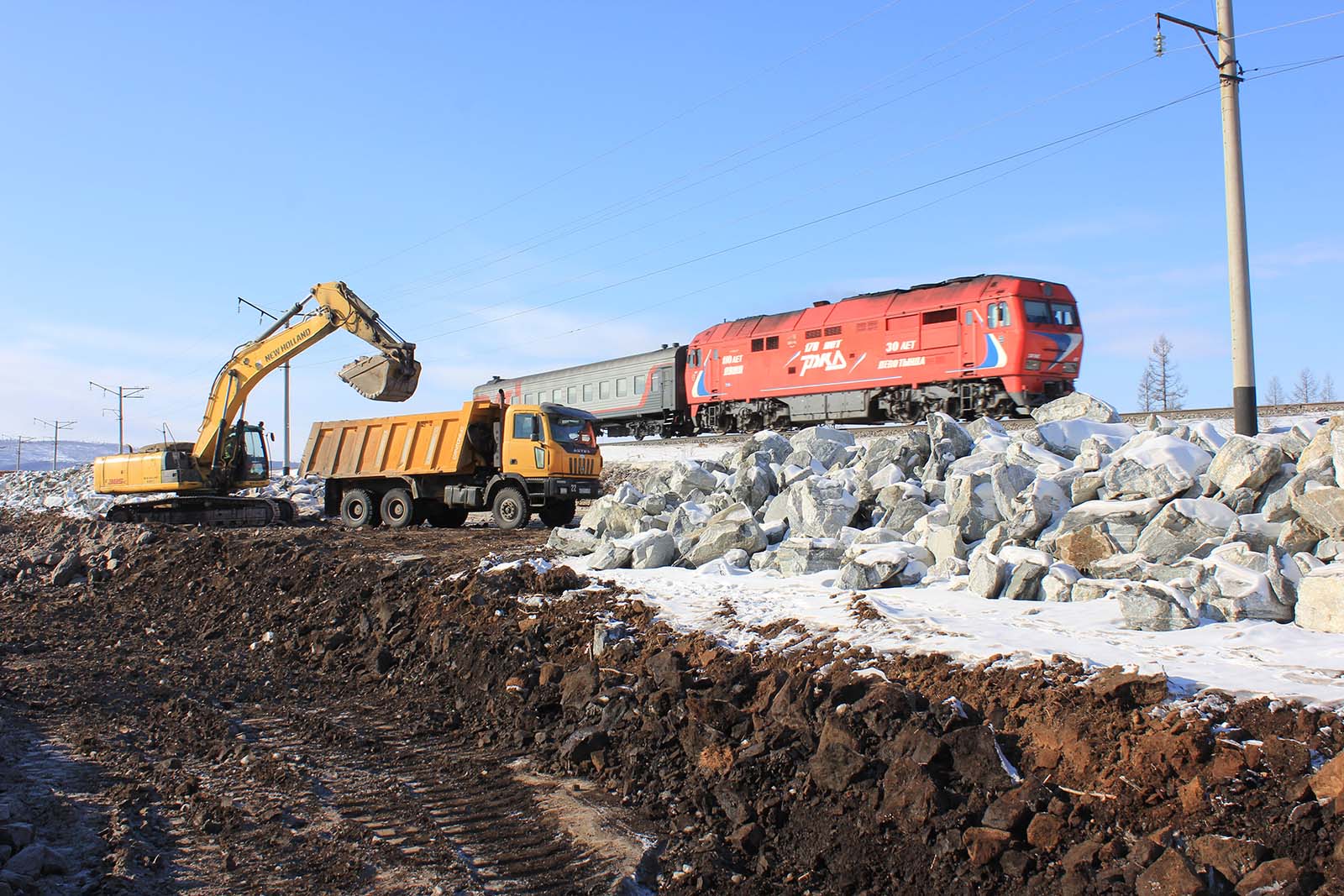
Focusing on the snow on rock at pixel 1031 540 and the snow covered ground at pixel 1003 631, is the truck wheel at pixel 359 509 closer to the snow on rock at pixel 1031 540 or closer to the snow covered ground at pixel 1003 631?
the snow on rock at pixel 1031 540

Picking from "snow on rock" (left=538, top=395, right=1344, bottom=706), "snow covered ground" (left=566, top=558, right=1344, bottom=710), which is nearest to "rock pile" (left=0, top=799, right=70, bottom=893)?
"snow covered ground" (left=566, top=558, right=1344, bottom=710)

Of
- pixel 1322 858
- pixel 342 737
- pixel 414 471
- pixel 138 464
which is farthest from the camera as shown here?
pixel 138 464

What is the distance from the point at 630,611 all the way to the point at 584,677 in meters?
1.33

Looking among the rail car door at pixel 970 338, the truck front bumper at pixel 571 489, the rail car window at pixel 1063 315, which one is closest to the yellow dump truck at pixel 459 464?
the truck front bumper at pixel 571 489

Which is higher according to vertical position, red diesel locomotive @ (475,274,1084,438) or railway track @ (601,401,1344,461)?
red diesel locomotive @ (475,274,1084,438)

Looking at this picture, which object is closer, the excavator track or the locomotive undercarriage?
the locomotive undercarriage

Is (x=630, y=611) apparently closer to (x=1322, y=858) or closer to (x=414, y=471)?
(x=1322, y=858)

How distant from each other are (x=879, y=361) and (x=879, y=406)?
1.06 metres

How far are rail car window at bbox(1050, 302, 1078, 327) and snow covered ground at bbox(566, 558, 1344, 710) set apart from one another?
13.3 metres

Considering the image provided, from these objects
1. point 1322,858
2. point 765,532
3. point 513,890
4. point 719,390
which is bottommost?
point 513,890

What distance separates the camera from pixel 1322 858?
11.6ft

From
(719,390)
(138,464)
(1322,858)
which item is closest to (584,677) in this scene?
(1322,858)

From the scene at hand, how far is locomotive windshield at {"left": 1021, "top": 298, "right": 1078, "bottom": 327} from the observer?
18.9m

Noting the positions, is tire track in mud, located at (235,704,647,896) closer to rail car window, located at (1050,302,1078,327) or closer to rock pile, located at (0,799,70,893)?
rock pile, located at (0,799,70,893)
